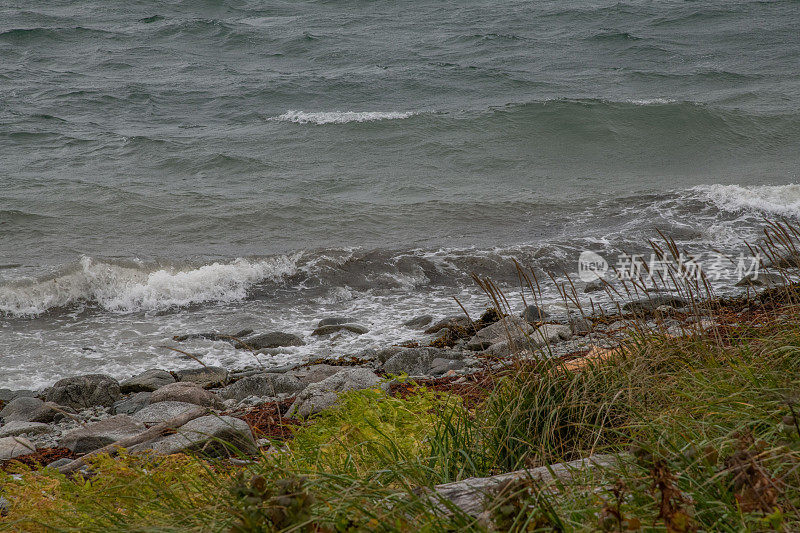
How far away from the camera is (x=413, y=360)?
308 inches

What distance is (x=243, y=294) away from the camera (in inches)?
452

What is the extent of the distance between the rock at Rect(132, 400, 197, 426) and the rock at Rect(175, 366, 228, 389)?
1.72 m

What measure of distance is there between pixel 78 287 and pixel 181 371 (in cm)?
426

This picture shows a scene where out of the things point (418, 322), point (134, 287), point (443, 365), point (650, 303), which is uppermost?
point (650, 303)

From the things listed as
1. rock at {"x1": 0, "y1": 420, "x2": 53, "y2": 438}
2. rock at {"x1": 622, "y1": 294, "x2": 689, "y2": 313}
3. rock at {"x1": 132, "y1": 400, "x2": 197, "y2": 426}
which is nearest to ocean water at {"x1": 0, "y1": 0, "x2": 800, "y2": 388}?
rock at {"x1": 622, "y1": 294, "x2": 689, "y2": 313}

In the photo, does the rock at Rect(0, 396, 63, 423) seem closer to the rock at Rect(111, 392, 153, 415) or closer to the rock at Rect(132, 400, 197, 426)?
the rock at Rect(111, 392, 153, 415)

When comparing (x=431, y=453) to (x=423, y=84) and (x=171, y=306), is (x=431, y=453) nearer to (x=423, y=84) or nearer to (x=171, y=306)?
(x=171, y=306)

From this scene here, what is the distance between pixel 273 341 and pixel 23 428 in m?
3.41

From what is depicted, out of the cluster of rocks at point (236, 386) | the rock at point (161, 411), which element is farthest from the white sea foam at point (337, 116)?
the rock at point (161, 411)

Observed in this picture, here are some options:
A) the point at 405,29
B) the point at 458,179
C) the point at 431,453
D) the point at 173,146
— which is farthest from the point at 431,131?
the point at 431,453

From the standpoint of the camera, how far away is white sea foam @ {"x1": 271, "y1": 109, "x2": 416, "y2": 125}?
24531mm

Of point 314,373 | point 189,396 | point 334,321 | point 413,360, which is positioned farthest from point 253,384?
point 334,321

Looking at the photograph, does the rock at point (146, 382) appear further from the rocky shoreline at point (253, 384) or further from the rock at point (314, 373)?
the rock at point (314, 373)

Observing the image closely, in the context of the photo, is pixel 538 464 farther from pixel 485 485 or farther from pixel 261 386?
pixel 261 386
